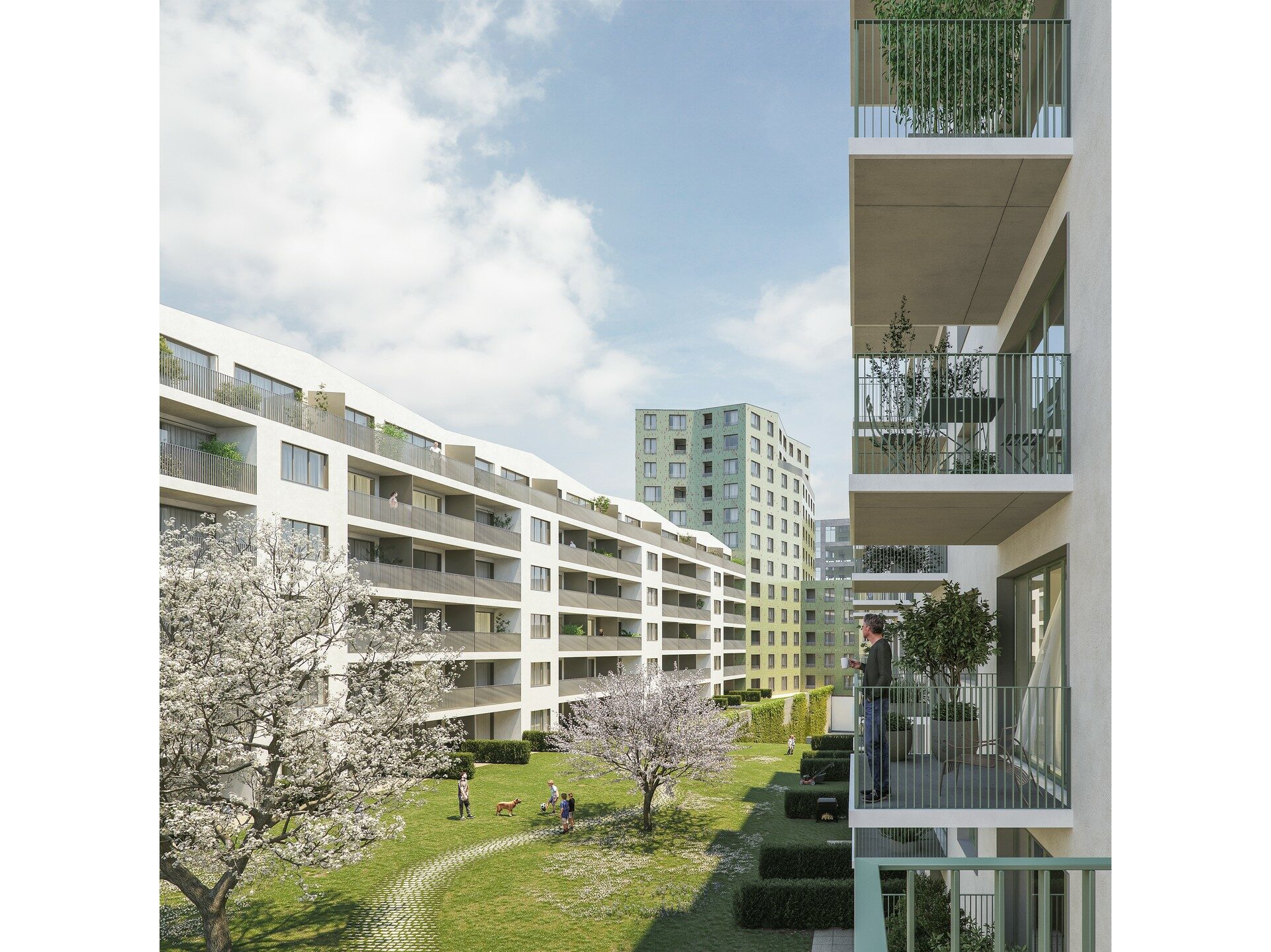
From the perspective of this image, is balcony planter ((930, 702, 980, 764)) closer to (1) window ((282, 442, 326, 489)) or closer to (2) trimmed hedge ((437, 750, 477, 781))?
(1) window ((282, 442, 326, 489))

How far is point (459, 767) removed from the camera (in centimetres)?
3039

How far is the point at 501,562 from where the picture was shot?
126 ft

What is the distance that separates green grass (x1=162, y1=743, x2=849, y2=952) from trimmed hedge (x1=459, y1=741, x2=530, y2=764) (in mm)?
4475

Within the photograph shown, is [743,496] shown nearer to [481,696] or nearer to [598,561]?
[598,561]

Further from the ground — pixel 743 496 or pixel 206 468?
pixel 743 496

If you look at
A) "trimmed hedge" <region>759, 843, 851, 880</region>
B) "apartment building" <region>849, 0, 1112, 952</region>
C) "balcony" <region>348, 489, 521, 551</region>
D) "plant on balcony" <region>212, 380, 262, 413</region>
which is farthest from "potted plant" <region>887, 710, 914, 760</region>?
"balcony" <region>348, 489, 521, 551</region>

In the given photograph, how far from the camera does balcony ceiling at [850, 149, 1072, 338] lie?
672 cm

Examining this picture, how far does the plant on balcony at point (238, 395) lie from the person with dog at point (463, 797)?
444 inches

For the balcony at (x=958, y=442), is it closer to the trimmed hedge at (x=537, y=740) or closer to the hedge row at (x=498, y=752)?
the hedge row at (x=498, y=752)

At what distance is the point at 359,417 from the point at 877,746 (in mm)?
27646

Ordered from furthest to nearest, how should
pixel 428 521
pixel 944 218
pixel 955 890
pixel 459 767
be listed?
pixel 428 521, pixel 459 767, pixel 944 218, pixel 955 890

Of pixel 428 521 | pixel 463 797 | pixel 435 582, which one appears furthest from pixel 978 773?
pixel 428 521
